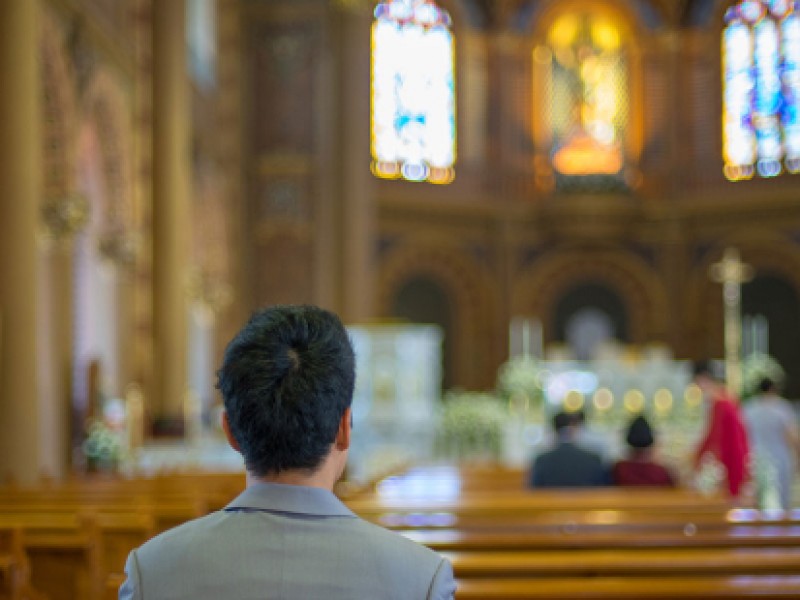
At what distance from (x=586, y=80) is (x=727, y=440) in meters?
15.0

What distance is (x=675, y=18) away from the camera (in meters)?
21.8

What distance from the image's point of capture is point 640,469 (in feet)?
22.3

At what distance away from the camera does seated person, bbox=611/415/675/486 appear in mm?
6711

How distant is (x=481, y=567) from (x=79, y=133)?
9.87m

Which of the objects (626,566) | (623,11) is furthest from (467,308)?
(626,566)

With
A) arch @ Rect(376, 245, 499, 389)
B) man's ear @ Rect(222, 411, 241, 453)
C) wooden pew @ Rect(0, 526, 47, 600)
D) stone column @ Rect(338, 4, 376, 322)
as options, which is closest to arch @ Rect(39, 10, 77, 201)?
stone column @ Rect(338, 4, 376, 322)

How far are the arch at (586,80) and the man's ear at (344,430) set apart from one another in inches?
795

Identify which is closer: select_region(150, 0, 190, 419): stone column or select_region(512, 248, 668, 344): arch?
select_region(150, 0, 190, 419): stone column

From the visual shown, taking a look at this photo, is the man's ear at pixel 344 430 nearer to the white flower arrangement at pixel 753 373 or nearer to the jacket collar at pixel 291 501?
the jacket collar at pixel 291 501

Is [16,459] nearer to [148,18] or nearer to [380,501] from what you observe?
[380,501]

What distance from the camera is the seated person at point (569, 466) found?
683cm

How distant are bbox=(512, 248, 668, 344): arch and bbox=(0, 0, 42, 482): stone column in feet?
42.8

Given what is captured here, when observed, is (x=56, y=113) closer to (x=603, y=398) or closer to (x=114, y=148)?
(x=114, y=148)

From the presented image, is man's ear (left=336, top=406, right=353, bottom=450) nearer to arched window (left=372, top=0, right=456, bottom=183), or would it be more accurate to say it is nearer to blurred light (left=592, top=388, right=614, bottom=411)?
blurred light (left=592, top=388, right=614, bottom=411)
